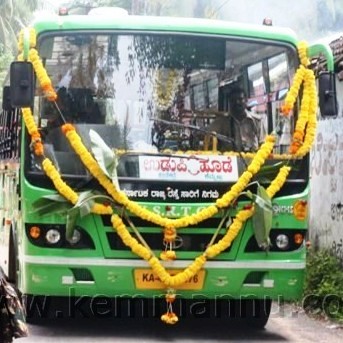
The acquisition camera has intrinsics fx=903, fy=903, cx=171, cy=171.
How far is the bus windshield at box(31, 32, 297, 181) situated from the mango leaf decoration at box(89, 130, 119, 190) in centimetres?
10

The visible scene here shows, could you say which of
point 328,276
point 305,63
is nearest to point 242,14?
point 328,276

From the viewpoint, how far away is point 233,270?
787 centimetres

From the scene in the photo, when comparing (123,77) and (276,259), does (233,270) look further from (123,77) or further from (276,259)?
(123,77)

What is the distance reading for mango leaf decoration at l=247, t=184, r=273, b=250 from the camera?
25.4ft

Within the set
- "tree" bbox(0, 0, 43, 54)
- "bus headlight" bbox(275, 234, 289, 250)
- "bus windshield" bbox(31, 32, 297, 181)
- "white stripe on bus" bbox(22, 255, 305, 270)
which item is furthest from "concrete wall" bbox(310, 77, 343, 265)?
"tree" bbox(0, 0, 43, 54)

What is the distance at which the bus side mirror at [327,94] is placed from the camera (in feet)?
26.6

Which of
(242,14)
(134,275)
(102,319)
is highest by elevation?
(242,14)

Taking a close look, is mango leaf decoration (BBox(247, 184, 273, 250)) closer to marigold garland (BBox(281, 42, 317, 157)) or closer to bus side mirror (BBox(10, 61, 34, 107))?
marigold garland (BBox(281, 42, 317, 157))

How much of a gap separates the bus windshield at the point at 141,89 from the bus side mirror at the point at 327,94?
17.1 inches

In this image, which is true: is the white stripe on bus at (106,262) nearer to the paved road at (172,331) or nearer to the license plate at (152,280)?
the license plate at (152,280)

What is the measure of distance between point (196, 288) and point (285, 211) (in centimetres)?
104

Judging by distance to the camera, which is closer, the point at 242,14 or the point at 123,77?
the point at 123,77

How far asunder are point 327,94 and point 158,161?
1.67m

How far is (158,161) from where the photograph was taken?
25.5 feet
